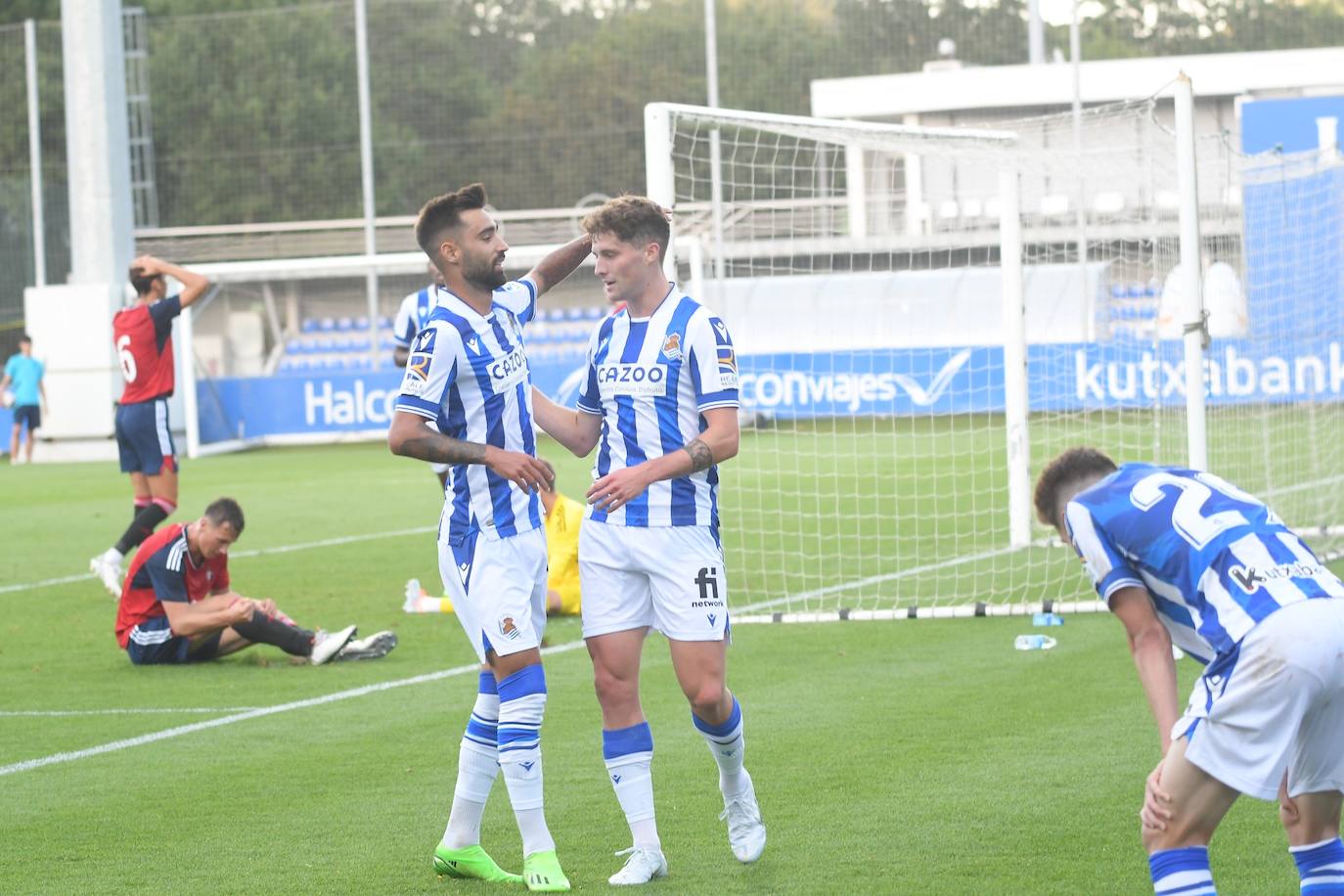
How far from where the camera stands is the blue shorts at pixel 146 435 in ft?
41.6

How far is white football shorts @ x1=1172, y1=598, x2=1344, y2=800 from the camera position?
3.92 m

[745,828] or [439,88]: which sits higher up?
[439,88]

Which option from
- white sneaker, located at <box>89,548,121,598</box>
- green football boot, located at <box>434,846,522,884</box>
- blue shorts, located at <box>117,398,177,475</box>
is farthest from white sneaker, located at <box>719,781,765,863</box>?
blue shorts, located at <box>117,398,177,475</box>

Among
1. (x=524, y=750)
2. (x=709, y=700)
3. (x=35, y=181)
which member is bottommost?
(x=524, y=750)

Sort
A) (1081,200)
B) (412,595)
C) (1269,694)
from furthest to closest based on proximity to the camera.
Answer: (1081,200)
(412,595)
(1269,694)

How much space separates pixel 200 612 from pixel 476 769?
174 inches

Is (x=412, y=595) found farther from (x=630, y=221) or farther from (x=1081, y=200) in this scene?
(x=1081, y=200)

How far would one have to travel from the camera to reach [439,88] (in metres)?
41.4

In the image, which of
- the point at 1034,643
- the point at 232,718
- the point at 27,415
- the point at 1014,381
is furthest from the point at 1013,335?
the point at 27,415

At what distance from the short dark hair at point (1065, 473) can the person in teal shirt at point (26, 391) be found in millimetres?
25887

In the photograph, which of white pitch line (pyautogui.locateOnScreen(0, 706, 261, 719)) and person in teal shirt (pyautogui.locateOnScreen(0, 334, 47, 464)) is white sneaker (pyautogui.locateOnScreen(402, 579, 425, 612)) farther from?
person in teal shirt (pyautogui.locateOnScreen(0, 334, 47, 464))

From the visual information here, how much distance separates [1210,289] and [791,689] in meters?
8.70

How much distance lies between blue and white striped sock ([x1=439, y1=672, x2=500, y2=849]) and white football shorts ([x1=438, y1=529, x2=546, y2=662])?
18cm

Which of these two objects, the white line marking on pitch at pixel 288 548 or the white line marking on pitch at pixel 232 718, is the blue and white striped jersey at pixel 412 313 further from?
the white line marking on pitch at pixel 232 718
